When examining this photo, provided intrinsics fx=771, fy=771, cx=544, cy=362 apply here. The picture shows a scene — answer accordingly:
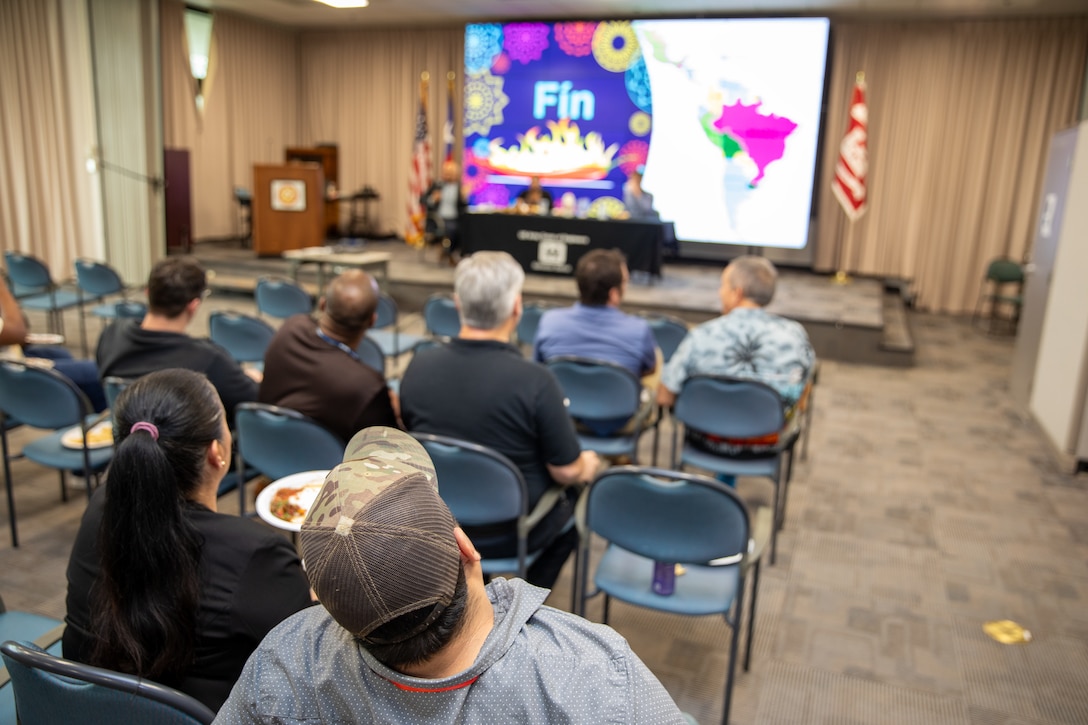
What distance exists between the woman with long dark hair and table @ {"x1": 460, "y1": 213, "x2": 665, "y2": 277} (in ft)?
23.3

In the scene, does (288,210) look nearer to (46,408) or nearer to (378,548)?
(46,408)

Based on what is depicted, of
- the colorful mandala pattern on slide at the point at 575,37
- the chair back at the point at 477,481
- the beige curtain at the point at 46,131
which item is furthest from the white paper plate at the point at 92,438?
the colorful mandala pattern on slide at the point at 575,37

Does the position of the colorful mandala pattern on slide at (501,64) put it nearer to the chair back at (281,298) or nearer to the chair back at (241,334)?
the chair back at (281,298)

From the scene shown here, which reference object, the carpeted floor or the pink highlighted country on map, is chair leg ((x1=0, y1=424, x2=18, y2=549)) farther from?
the pink highlighted country on map

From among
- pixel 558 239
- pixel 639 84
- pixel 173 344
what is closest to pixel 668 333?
pixel 173 344

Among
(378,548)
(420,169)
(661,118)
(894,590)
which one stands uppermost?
(661,118)

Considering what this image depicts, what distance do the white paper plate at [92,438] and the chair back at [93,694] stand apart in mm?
1936

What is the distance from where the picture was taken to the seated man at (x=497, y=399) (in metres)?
2.32

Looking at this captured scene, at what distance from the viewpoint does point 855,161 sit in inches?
359

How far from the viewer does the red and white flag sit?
9.02 metres

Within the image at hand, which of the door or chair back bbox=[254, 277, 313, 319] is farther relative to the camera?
chair back bbox=[254, 277, 313, 319]

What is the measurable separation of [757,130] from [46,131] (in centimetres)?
822

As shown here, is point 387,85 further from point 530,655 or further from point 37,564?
point 530,655

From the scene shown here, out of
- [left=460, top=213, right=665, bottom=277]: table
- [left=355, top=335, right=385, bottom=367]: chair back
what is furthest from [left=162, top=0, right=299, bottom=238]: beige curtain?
[left=355, top=335, right=385, bottom=367]: chair back
